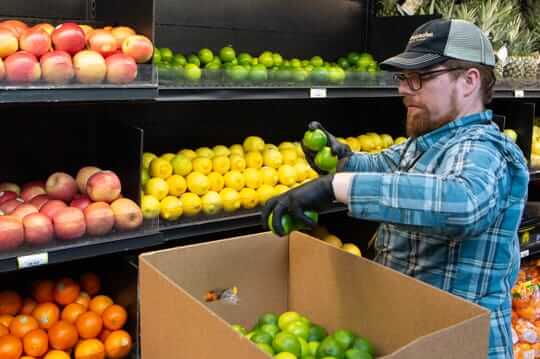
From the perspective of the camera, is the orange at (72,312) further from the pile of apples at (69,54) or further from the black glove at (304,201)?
the black glove at (304,201)

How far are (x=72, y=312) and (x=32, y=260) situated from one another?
45cm

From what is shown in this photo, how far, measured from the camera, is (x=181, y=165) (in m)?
2.49

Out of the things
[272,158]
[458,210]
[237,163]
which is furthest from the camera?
[272,158]

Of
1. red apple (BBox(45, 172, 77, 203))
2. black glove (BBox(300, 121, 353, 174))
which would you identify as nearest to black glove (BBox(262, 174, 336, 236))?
black glove (BBox(300, 121, 353, 174))

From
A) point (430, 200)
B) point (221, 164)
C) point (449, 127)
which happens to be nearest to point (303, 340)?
point (430, 200)

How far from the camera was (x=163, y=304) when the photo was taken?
3.60 feet

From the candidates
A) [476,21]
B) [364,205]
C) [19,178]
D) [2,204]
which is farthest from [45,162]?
[476,21]

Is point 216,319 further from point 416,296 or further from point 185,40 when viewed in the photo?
point 185,40

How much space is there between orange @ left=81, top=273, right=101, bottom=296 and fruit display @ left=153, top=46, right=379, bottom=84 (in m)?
0.93

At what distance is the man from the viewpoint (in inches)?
48.0

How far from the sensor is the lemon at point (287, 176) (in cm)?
269

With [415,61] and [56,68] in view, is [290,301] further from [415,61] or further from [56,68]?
[56,68]

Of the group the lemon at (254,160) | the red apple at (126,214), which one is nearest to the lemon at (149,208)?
the red apple at (126,214)

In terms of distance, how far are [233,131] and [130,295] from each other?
3.61ft
